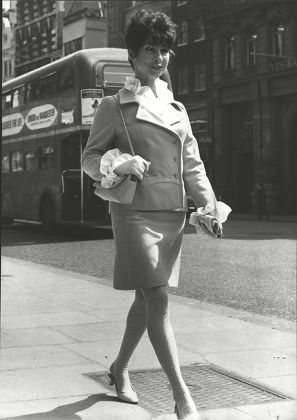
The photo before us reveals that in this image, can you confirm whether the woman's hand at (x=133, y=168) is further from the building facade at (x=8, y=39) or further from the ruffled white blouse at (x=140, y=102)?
the building facade at (x=8, y=39)

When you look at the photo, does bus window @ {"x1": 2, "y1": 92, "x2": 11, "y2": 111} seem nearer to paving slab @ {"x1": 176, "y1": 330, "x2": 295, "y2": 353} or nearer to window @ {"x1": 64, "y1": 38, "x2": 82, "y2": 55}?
window @ {"x1": 64, "y1": 38, "x2": 82, "y2": 55}

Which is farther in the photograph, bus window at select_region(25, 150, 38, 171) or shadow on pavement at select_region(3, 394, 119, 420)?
bus window at select_region(25, 150, 38, 171)

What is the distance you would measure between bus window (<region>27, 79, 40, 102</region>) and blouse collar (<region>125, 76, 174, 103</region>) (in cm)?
129

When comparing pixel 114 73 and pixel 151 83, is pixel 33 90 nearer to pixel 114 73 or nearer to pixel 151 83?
pixel 114 73

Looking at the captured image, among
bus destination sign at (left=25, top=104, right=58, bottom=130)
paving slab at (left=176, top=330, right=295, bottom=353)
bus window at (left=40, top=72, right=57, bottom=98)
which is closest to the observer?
paving slab at (left=176, top=330, right=295, bottom=353)

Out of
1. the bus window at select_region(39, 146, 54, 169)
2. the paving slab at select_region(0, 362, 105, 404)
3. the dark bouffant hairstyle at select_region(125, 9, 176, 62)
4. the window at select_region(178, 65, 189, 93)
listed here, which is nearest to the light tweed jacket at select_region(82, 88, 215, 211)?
the dark bouffant hairstyle at select_region(125, 9, 176, 62)

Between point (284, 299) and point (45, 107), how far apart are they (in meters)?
3.06

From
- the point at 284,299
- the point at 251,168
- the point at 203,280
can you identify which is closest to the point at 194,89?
the point at 251,168

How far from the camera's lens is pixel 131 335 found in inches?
137

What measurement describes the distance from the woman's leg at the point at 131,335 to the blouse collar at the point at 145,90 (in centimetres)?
81

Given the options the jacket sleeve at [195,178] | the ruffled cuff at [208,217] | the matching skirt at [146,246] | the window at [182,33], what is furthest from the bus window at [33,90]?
the ruffled cuff at [208,217]

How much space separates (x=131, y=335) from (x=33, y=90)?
204 cm

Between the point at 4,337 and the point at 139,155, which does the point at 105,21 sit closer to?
the point at 139,155

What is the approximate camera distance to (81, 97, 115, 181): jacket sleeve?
3.13 m
